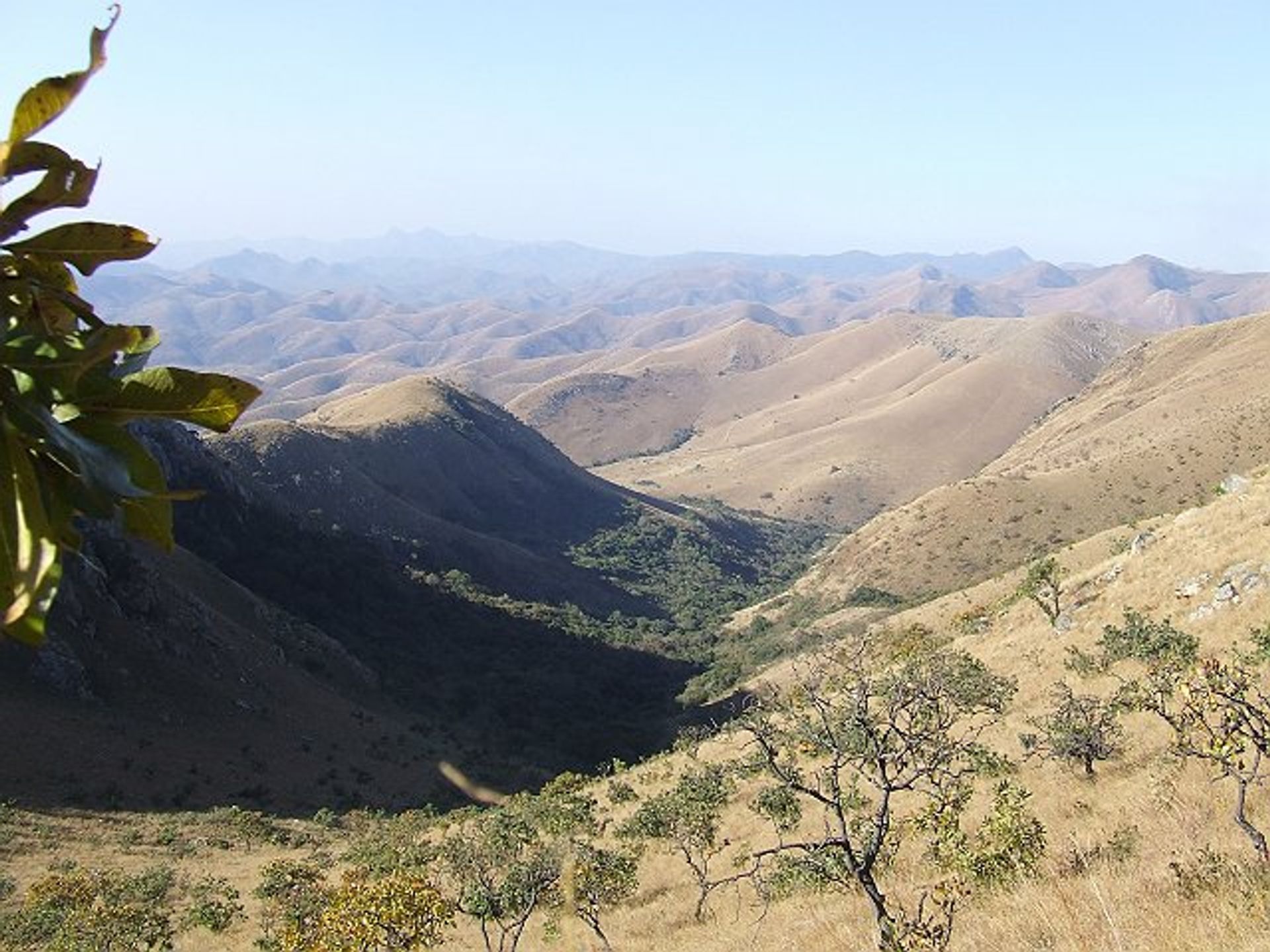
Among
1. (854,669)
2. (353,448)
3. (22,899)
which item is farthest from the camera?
(353,448)

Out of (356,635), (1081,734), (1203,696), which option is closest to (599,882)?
(1081,734)

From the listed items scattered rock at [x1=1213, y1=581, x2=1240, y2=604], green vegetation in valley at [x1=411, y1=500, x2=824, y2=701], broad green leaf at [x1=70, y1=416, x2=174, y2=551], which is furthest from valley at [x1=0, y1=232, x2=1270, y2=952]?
broad green leaf at [x1=70, y1=416, x2=174, y2=551]

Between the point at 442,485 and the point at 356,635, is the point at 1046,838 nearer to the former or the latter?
the point at 356,635

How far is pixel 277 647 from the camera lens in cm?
4656

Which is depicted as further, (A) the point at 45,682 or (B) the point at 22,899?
(A) the point at 45,682

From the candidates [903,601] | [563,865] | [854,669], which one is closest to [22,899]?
[563,865]

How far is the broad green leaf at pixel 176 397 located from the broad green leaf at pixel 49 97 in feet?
1.52

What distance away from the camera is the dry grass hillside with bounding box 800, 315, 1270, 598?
75.7 metres

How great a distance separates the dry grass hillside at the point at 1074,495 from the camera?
75.7 meters

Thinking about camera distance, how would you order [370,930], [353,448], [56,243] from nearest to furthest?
[56,243] < [370,930] < [353,448]

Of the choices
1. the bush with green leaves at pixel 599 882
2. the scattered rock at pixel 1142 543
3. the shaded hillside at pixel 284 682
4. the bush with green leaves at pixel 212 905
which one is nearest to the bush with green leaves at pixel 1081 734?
the bush with green leaves at pixel 599 882

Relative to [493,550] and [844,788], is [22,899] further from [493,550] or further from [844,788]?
[493,550]

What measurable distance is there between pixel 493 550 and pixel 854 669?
75804 millimetres

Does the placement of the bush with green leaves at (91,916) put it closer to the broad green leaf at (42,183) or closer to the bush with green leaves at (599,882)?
the bush with green leaves at (599,882)
